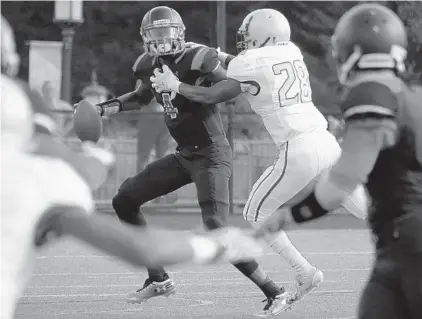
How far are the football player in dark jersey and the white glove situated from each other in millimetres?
79

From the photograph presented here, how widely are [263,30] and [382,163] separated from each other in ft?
11.6

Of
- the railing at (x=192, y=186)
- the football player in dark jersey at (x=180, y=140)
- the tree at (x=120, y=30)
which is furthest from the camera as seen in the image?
the tree at (x=120, y=30)

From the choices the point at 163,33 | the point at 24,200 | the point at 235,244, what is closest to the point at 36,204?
the point at 24,200

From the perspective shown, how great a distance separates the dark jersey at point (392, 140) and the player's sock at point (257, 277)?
3217mm

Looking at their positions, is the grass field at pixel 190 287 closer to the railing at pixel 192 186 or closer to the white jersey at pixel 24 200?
the railing at pixel 192 186

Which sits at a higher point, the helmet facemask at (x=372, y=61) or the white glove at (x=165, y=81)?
the helmet facemask at (x=372, y=61)

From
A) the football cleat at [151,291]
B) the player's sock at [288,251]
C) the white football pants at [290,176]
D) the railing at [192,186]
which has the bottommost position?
the railing at [192,186]

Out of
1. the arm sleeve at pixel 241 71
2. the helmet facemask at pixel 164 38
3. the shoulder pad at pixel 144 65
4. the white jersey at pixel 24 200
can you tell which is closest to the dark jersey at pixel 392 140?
the white jersey at pixel 24 200

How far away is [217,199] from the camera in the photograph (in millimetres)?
7629

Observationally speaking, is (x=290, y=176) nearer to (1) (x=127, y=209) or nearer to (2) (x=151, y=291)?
(1) (x=127, y=209)

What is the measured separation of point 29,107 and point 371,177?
4.84 ft

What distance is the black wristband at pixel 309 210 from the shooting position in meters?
4.25

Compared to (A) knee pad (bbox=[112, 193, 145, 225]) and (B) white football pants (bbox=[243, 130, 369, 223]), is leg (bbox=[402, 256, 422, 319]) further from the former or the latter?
(A) knee pad (bbox=[112, 193, 145, 225])

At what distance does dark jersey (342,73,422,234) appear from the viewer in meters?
4.07
